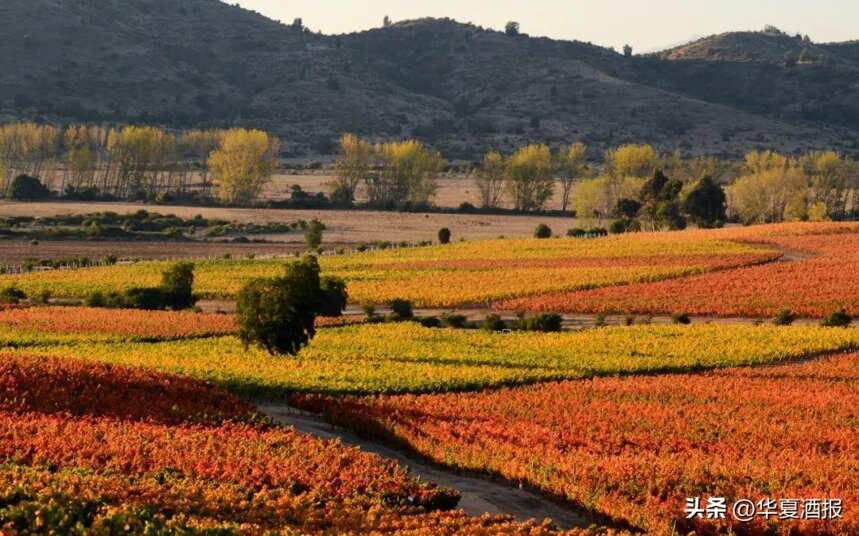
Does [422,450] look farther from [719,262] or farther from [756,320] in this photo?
[719,262]

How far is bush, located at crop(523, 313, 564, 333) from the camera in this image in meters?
65.2

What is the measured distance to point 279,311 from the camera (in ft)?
170

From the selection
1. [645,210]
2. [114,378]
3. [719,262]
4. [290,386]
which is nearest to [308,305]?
[290,386]

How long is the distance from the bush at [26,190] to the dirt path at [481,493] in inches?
4879

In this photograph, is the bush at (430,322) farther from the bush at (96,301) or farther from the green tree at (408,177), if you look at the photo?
the green tree at (408,177)

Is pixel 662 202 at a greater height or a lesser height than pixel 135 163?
greater

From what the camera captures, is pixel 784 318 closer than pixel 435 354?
No

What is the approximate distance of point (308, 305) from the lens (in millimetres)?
52531

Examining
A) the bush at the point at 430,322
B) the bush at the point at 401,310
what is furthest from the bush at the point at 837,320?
the bush at the point at 401,310

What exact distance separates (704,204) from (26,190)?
267 feet

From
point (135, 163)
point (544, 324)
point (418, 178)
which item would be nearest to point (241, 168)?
point (135, 163)

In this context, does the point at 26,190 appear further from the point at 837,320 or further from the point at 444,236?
the point at 837,320

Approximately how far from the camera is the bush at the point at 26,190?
497ft

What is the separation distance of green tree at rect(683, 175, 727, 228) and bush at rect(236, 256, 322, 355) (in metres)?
91.1
